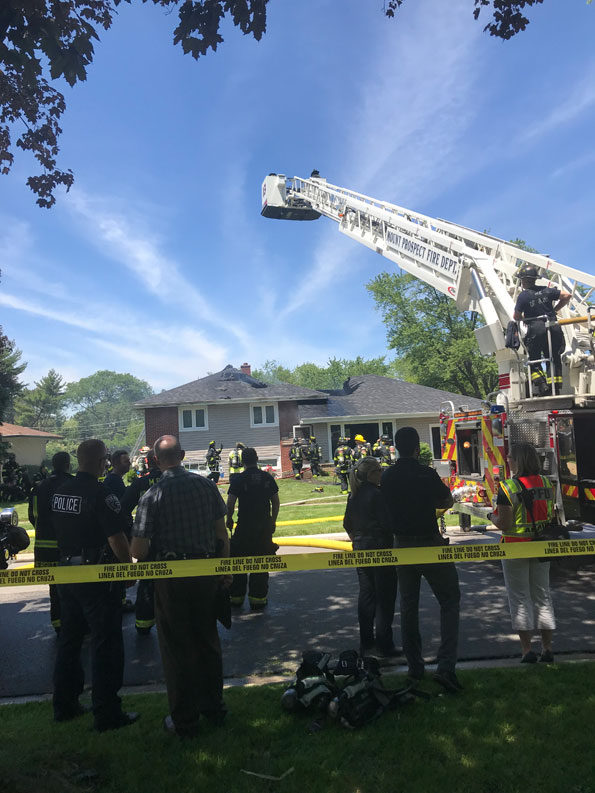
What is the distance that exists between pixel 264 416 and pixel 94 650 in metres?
22.8

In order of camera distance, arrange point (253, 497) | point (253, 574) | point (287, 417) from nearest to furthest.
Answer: point (253, 497), point (253, 574), point (287, 417)

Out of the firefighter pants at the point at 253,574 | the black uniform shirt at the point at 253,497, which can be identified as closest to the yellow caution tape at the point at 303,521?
the firefighter pants at the point at 253,574

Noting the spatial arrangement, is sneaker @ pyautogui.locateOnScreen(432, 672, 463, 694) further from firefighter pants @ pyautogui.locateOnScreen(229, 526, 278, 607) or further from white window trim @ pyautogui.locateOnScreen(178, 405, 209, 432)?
white window trim @ pyautogui.locateOnScreen(178, 405, 209, 432)

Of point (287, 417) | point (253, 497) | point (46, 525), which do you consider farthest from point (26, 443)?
point (253, 497)

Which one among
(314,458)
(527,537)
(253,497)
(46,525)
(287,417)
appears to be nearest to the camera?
(527,537)

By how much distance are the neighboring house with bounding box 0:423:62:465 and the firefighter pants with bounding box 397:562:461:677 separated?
106 ft

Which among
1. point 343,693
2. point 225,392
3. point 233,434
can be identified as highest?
point 225,392

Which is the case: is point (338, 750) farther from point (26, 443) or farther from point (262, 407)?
point (26, 443)

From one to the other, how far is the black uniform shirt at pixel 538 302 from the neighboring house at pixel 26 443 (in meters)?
31.2

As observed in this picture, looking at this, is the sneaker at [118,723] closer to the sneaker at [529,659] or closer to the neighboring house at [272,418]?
the sneaker at [529,659]

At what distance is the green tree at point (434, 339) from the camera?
32.0m

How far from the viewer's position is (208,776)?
2.76 metres

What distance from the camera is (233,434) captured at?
25.7 m

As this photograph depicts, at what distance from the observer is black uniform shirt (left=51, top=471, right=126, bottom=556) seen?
3.45 meters
